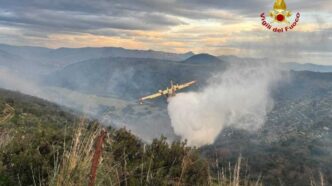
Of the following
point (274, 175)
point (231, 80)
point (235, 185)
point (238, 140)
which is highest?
point (235, 185)

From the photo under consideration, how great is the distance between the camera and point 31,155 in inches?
340

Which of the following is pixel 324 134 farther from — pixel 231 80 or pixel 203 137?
pixel 203 137

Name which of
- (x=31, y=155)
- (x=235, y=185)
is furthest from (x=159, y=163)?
(x=235, y=185)

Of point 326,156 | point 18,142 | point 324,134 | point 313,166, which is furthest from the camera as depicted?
point 324,134

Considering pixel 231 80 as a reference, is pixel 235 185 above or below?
above

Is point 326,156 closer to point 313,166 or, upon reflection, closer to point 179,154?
point 313,166

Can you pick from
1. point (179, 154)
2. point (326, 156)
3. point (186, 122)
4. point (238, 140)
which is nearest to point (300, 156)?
point (326, 156)

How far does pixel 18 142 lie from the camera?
957 centimetres

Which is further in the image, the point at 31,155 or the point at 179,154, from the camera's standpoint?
the point at 179,154

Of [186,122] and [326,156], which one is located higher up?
[186,122]

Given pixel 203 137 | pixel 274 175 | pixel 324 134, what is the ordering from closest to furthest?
1. pixel 274 175
2. pixel 203 137
3. pixel 324 134

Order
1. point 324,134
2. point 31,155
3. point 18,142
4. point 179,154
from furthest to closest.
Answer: point 324,134 → point 179,154 → point 18,142 → point 31,155

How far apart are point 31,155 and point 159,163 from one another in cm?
308

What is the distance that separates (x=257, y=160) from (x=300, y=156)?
1980cm
